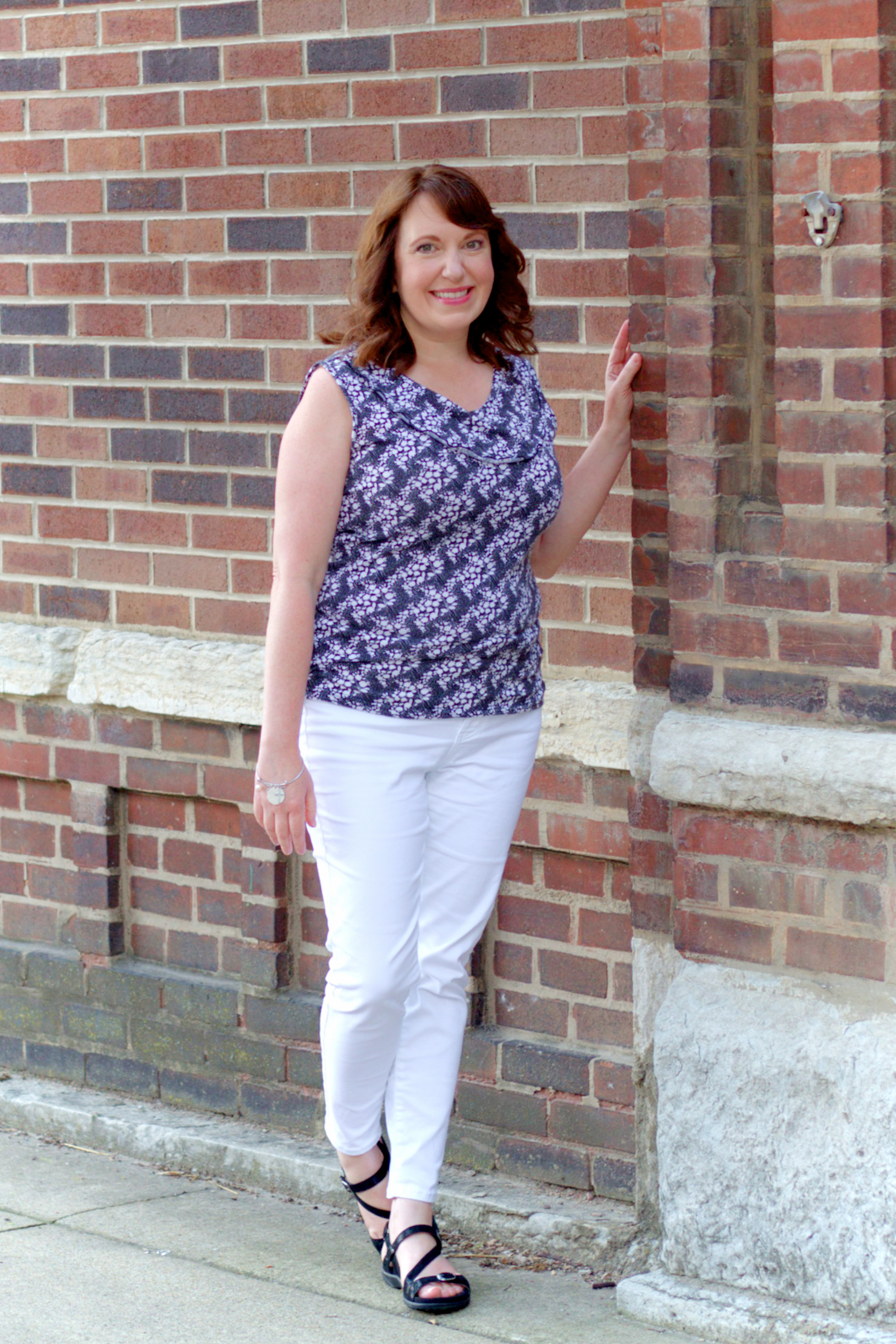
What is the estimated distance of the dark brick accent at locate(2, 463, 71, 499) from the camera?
15.8 feet

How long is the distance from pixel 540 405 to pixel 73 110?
1.66 m

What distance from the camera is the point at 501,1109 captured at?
4230 mm

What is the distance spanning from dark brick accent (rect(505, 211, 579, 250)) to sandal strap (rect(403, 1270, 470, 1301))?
2062 mm

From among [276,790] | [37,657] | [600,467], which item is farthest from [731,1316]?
[37,657]

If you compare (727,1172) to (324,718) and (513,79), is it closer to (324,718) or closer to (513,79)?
(324,718)

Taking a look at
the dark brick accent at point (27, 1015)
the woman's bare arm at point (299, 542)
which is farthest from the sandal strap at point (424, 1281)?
the dark brick accent at point (27, 1015)

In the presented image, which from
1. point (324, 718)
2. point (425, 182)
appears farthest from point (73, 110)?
point (324, 718)

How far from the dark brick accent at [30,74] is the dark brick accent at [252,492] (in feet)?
3.62

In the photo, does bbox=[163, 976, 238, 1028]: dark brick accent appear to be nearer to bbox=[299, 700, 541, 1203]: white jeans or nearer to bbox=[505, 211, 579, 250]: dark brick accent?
bbox=[299, 700, 541, 1203]: white jeans

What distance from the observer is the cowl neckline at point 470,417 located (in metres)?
3.48

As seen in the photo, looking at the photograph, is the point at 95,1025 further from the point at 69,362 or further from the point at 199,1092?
the point at 69,362

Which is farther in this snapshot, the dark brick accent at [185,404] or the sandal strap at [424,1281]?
the dark brick accent at [185,404]

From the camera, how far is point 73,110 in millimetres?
4684

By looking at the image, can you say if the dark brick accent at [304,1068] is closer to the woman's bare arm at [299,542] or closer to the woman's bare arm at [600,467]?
the woman's bare arm at [299,542]
